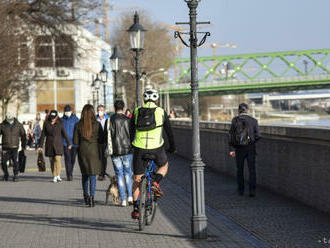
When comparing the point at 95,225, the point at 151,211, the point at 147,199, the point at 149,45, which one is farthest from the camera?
the point at 149,45

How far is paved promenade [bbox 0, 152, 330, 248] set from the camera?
365 inches

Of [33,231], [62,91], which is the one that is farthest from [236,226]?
[62,91]

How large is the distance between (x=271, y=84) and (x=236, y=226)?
100 m

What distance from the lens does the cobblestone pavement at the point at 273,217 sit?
30.2ft

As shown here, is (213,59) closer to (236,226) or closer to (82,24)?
(82,24)

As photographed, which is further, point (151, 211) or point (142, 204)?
point (151, 211)

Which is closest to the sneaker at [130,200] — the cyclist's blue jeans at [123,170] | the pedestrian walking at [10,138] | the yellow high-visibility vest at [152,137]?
the cyclist's blue jeans at [123,170]

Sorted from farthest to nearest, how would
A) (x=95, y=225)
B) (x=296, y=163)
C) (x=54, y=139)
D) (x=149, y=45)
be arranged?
1. (x=149, y=45)
2. (x=54, y=139)
3. (x=296, y=163)
4. (x=95, y=225)

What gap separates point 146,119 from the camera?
1052 centimetres

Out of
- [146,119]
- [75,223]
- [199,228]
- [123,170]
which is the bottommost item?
[75,223]

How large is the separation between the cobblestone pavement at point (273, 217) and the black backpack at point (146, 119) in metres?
1.64

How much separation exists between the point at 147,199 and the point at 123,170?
284 cm

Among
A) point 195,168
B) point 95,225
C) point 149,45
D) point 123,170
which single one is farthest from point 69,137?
point 149,45

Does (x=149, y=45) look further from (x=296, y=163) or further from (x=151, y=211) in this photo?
(x=151, y=211)
